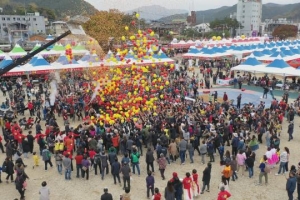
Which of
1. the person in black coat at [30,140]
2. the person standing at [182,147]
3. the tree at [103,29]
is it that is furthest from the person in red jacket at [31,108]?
the tree at [103,29]

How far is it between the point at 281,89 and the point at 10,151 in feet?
53.8

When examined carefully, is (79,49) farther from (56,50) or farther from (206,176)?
(206,176)

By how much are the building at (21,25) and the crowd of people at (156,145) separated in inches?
2181

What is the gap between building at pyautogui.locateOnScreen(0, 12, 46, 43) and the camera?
62.8 meters

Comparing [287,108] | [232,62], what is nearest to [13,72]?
[287,108]

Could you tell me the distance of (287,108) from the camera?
13.4 meters

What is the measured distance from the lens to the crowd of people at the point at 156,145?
7.38m

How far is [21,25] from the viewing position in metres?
65.6

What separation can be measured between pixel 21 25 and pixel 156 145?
6569 cm

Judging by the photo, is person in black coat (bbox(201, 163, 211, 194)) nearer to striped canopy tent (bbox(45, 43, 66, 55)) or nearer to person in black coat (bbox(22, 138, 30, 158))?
person in black coat (bbox(22, 138, 30, 158))

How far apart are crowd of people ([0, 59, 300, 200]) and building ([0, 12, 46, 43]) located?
55408 millimetres

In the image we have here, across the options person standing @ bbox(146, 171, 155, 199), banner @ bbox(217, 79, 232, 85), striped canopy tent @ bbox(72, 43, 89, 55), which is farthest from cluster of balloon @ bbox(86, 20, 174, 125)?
striped canopy tent @ bbox(72, 43, 89, 55)

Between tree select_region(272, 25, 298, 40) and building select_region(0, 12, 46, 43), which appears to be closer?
building select_region(0, 12, 46, 43)

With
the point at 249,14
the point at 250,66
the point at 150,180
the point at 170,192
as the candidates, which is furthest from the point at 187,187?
the point at 249,14
